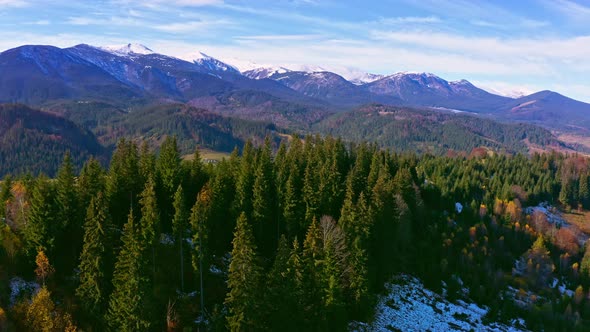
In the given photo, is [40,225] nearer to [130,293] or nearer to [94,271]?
[94,271]

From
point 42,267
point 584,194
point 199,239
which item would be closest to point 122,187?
point 199,239

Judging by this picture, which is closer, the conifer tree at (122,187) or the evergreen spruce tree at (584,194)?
the conifer tree at (122,187)

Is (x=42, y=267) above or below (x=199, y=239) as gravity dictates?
below

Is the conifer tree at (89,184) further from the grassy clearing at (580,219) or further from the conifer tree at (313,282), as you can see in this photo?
the grassy clearing at (580,219)

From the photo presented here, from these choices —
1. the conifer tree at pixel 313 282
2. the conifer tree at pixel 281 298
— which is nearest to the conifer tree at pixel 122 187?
the conifer tree at pixel 281 298

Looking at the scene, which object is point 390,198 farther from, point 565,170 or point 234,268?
point 565,170

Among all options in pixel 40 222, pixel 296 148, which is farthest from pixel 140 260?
pixel 296 148

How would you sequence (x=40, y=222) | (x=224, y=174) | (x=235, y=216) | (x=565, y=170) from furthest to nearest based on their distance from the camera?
(x=565, y=170) → (x=224, y=174) → (x=235, y=216) → (x=40, y=222)
